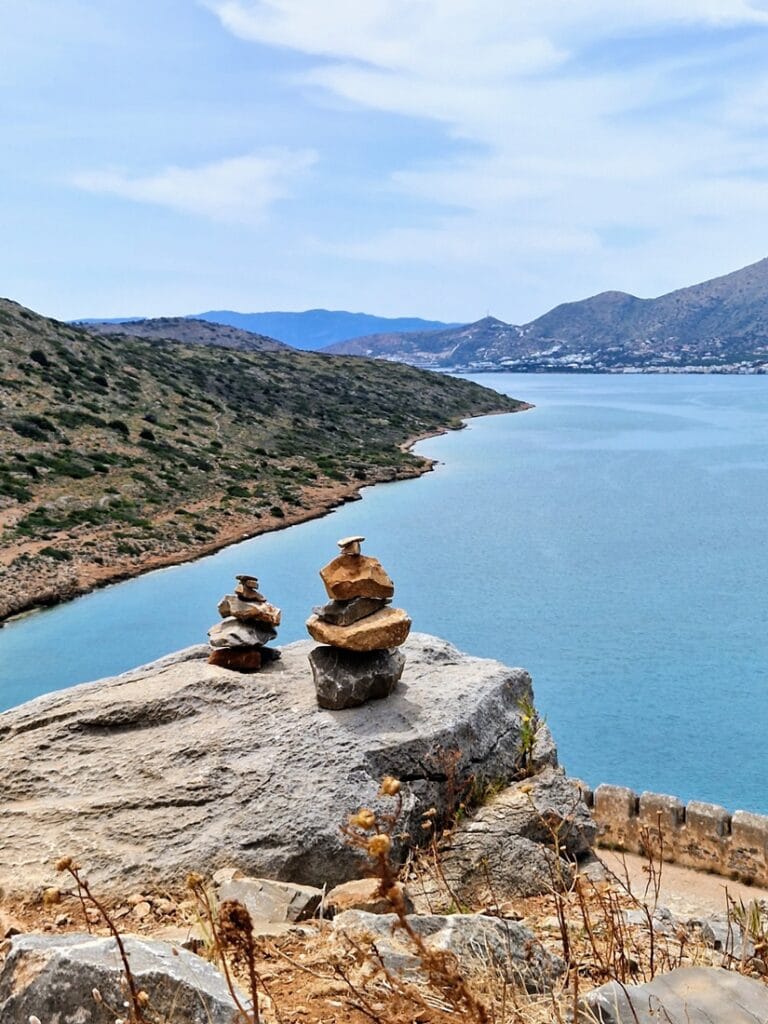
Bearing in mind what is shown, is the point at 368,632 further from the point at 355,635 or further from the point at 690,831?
the point at 690,831

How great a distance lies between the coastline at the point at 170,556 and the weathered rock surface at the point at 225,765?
2163 cm

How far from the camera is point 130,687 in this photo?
35.9 ft

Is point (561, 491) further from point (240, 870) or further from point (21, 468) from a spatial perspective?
point (240, 870)

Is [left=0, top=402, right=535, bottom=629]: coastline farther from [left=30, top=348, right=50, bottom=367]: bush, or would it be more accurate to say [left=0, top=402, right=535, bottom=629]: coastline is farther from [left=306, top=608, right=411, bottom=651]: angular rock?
[left=306, top=608, right=411, bottom=651]: angular rock

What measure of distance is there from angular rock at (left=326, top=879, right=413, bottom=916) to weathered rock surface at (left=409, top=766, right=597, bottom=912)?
0.72m

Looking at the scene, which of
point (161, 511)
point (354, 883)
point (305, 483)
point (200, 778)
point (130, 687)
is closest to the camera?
point (354, 883)

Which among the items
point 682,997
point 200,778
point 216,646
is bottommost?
point 200,778

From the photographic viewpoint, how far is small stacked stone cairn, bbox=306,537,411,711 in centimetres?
995

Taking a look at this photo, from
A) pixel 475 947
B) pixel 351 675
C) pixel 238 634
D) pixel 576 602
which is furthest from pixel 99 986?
pixel 576 602

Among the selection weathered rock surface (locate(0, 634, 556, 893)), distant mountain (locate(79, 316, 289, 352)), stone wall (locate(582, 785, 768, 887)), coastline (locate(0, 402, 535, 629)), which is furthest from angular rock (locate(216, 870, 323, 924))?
distant mountain (locate(79, 316, 289, 352))

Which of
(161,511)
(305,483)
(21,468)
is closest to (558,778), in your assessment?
(161,511)

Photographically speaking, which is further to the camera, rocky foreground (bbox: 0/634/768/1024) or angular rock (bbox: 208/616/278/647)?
angular rock (bbox: 208/616/278/647)

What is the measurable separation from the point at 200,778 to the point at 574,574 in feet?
94.6

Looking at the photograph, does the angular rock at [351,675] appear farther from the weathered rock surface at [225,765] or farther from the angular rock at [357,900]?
the angular rock at [357,900]
